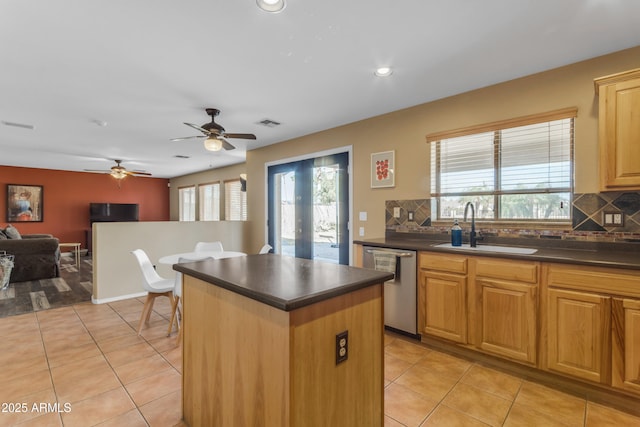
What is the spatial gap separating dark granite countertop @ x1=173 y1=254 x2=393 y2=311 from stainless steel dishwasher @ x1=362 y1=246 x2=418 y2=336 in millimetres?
1310

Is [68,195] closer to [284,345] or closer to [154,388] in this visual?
[154,388]

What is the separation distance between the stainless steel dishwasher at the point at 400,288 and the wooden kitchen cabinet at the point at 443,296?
0.07 metres

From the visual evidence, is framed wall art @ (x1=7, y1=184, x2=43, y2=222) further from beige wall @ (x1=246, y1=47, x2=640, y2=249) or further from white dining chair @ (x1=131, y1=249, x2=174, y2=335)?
white dining chair @ (x1=131, y1=249, x2=174, y2=335)

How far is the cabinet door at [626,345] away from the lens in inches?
71.7

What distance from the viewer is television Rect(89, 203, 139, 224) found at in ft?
27.7

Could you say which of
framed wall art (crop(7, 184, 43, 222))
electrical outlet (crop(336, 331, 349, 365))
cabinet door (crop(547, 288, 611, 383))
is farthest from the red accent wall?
cabinet door (crop(547, 288, 611, 383))

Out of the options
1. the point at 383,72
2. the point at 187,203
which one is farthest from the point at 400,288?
the point at 187,203

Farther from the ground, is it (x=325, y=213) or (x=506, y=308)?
(x=325, y=213)

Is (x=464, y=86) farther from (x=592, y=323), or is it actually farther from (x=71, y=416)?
(x=71, y=416)

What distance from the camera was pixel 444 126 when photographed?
3203 mm

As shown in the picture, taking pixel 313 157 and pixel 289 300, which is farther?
pixel 313 157

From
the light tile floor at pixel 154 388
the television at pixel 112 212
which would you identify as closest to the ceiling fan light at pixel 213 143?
the light tile floor at pixel 154 388

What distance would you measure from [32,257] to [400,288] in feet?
20.4

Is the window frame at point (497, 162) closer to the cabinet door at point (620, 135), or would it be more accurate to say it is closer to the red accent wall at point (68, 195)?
the cabinet door at point (620, 135)
